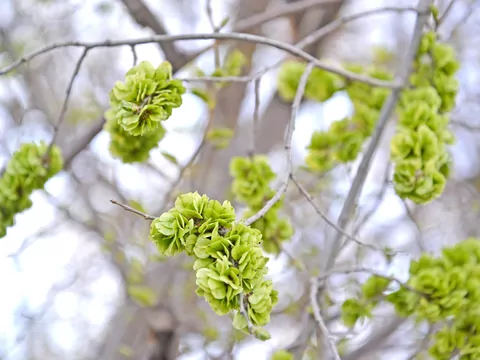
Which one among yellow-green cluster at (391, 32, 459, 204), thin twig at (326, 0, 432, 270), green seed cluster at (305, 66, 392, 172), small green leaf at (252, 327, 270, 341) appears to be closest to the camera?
small green leaf at (252, 327, 270, 341)

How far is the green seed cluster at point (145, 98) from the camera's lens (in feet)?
3.57

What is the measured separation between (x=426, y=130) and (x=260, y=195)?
0.45 m

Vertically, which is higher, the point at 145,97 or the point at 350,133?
the point at 350,133

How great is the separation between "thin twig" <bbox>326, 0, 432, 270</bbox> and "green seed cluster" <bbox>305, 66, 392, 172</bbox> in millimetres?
233

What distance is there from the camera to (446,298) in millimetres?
1339

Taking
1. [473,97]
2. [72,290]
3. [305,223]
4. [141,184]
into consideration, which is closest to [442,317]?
[305,223]

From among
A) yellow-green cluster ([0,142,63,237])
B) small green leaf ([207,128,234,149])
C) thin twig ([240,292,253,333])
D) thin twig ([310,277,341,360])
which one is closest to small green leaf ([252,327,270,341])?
thin twig ([240,292,253,333])

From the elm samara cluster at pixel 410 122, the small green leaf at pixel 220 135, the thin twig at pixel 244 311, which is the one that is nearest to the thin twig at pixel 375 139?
the elm samara cluster at pixel 410 122

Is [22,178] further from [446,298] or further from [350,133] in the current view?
[446,298]

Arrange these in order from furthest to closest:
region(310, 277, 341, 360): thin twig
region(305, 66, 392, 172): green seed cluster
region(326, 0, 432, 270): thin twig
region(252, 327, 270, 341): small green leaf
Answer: region(305, 66, 392, 172): green seed cluster < region(326, 0, 432, 270): thin twig < region(310, 277, 341, 360): thin twig < region(252, 327, 270, 341): small green leaf

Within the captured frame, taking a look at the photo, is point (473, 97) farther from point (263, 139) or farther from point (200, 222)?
point (200, 222)

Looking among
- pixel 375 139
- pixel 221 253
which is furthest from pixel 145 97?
pixel 375 139

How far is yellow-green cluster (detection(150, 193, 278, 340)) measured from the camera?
2.78ft

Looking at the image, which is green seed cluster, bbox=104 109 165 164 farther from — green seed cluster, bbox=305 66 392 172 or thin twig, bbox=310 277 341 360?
green seed cluster, bbox=305 66 392 172
